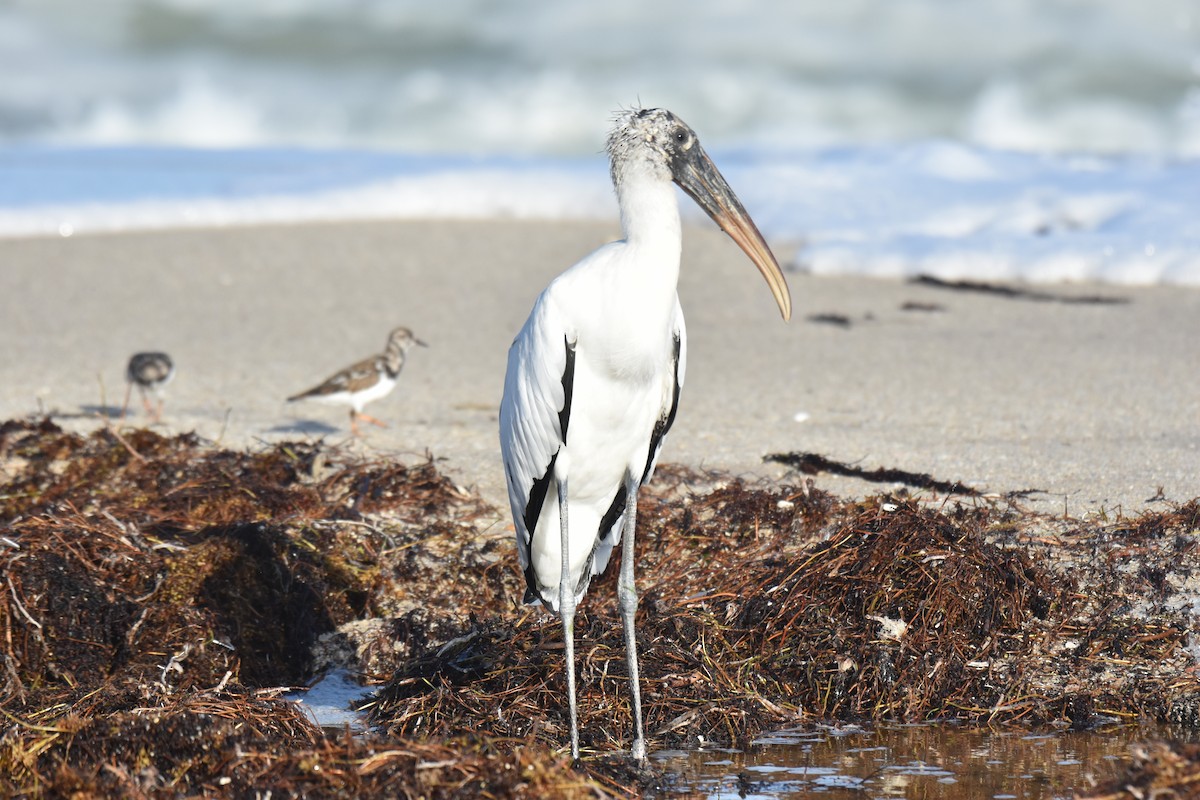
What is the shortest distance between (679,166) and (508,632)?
5.86 feet

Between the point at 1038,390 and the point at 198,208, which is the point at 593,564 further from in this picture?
the point at 198,208

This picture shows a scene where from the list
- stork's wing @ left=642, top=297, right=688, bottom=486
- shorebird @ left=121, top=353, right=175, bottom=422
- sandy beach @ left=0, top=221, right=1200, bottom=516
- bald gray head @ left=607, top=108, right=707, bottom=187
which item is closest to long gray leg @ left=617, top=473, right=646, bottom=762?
stork's wing @ left=642, top=297, right=688, bottom=486

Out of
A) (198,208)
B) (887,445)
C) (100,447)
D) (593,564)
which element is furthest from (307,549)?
(198,208)

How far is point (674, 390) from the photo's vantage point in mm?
4629

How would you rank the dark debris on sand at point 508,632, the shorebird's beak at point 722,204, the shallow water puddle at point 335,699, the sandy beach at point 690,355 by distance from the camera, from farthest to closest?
the sandy beach at point 690,355 → the shallow water puddle at point 335,699 → the shorebird's beak at point 722,204 → the dark debris on sand at point 508,632

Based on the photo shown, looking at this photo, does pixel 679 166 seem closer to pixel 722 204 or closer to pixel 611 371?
pixel 722 204

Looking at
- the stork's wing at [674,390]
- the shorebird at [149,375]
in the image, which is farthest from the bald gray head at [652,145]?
the shorebird at [149,375]

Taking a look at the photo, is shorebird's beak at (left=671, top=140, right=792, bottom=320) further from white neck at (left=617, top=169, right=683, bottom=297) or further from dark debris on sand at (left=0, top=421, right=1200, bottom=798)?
dark debris on sand at (left=0, top=421, right=1200, bottom=798)

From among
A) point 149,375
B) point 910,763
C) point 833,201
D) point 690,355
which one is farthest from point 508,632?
point 833,201

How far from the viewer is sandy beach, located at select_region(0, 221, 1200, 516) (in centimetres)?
668

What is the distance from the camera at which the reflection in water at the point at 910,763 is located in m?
3.98

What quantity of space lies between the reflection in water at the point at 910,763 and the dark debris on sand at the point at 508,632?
0.39 ft

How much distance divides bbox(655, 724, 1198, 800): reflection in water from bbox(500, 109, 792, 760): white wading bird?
326 mm

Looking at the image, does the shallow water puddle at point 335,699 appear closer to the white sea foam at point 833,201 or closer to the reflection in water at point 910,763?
the reflection in water at point 910,763
